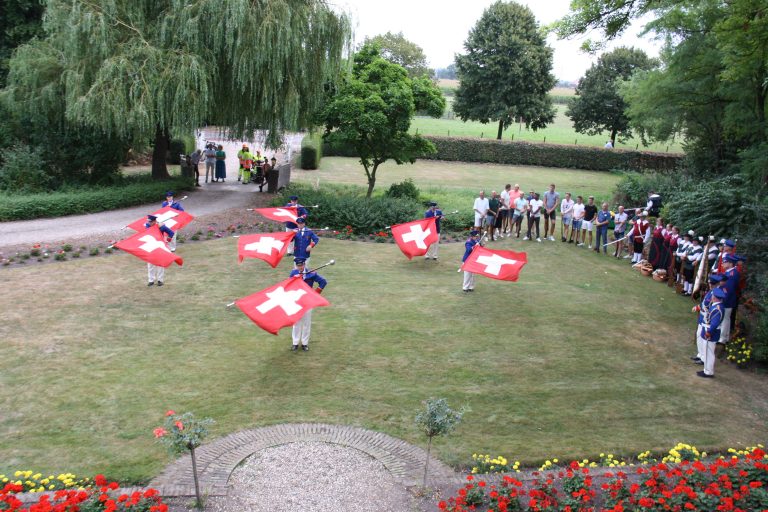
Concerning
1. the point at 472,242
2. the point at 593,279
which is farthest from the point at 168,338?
the point at 593,279

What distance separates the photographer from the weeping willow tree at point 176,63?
21.8 metres

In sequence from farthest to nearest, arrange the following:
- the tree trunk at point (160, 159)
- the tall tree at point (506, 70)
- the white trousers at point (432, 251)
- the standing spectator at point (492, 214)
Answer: the tall tree at point (506, 70), the tree trunk at point (160, 159), the standing spectator at point (492, 214), the white trousers at point (432, 251)

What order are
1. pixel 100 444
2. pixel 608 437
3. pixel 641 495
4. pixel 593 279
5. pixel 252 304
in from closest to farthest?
pixel 641 495 → pixel 100 444 → pixel 608 437 → pixel 252 304 → pixel 593 279

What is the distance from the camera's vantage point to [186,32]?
2217 centimetres

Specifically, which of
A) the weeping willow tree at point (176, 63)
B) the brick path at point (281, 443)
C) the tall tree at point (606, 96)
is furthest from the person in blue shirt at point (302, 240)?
the tall tree at point (606, 96)

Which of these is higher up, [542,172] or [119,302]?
[542,172]

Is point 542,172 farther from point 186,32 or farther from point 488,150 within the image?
point 186,32

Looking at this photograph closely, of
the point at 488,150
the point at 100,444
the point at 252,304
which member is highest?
the point at 488,150

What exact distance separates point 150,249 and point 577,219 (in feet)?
46.2

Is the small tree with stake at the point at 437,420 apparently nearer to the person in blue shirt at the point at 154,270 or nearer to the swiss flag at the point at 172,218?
the person in blue shirt at the point at 154,270

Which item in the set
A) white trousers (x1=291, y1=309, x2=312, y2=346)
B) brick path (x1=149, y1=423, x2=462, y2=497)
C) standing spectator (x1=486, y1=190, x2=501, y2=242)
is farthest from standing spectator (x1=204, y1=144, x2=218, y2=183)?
brick path (x1=149, y1=423, x2=462, y2=497)

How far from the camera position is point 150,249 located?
14.8 m

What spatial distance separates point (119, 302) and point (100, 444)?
621 cm

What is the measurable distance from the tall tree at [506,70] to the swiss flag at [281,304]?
148ft
